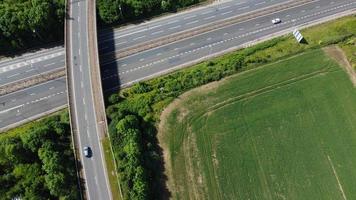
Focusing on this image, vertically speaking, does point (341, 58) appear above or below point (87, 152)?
above

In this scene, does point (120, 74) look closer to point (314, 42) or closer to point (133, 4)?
point (133, 4)

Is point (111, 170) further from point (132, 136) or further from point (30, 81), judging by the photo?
point (30, 81)

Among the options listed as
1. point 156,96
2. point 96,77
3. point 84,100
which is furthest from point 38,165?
point 156,96

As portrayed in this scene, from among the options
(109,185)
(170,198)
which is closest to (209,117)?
(170,198)

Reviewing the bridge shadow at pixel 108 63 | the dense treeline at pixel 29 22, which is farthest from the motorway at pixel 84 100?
the bridge shadow at pixel 108 63

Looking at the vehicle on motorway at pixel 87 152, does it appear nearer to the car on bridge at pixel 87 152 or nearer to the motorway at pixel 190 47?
the car on bridge at pixel 87 152

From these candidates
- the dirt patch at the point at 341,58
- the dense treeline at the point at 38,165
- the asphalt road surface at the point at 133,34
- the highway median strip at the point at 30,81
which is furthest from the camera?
the dirt patch at the point at 341,58
